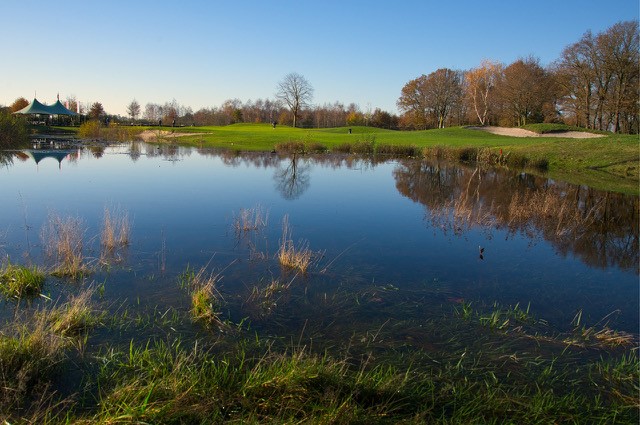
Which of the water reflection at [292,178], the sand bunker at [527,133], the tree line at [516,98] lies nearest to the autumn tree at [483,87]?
the tree line at [516,98]

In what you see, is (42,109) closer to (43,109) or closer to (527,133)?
(43,109)

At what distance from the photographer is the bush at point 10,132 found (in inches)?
1232

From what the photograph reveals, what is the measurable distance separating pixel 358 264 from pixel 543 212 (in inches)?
296

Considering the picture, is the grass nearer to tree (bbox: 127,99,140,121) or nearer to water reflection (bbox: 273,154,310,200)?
water reflection (bbox: 273,154,310,200)

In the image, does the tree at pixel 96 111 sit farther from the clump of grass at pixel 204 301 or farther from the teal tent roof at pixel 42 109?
the clump of grass at pixel 204 301

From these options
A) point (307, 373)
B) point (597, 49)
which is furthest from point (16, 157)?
point (597, 49)

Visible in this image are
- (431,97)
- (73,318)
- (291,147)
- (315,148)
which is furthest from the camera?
(431,97)

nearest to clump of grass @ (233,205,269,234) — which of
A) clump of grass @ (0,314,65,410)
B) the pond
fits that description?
the pond

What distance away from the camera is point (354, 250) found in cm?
931

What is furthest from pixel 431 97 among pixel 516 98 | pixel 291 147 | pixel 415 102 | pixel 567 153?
pixel 567 153

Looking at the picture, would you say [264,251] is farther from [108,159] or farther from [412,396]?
[108,159]

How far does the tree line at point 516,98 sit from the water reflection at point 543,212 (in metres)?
32.7

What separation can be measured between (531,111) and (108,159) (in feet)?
185

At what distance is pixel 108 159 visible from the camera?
27.0 m
